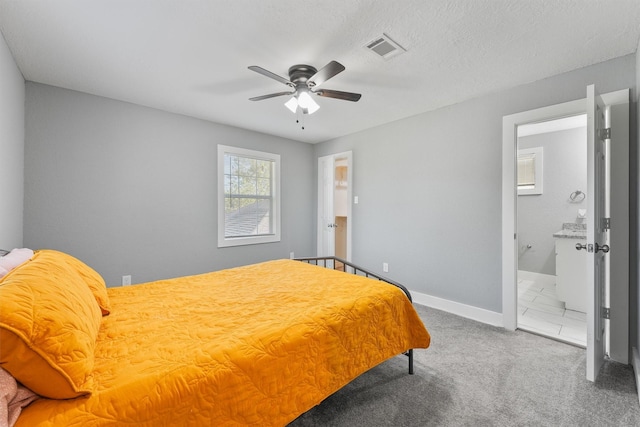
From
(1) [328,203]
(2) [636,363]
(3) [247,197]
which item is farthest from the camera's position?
(1) [328,203]

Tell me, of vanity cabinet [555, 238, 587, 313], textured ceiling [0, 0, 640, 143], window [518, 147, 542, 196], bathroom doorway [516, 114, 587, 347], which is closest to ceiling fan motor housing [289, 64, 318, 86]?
textured ceiling [0, 0, 640, 143]

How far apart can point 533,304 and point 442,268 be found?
133cm

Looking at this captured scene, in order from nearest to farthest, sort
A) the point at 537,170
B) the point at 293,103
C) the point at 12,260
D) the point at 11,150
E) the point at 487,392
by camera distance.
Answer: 1. the point at 12,260
2. the point at 487,392
3. the point at 11,150
4. the point at 293,103
5. the point at 537,170

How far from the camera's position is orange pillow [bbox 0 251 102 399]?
768 millimetres

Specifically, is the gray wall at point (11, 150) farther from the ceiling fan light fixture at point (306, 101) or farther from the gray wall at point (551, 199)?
the gray wall at point (551, 199)

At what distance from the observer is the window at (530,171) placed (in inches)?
175

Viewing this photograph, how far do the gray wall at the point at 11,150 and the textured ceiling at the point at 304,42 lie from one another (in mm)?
164

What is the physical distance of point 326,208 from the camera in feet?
15.9

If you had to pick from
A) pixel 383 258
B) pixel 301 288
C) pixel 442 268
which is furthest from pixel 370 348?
pixel 383 258

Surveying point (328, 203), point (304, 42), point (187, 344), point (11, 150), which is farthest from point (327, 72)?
point (328, 203)

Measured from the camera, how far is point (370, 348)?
5.24ft

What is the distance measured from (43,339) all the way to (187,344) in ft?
1.54

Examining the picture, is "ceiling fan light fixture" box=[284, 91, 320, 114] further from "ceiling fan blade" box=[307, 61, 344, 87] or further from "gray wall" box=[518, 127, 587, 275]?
"gray wall" box=[518, 127, 587, 275]

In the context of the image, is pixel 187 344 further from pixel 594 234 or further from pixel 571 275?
pixel 571 275
